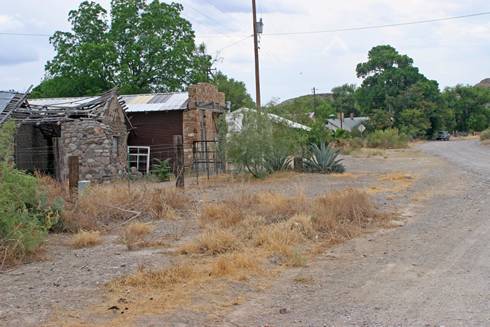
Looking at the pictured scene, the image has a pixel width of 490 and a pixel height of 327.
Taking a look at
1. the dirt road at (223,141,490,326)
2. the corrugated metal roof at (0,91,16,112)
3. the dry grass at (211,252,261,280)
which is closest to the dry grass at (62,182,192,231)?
the dry grass at (211,252,261,280)

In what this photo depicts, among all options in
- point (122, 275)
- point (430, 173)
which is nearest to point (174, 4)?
point (430, 173)

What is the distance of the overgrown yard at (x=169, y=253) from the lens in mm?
6301

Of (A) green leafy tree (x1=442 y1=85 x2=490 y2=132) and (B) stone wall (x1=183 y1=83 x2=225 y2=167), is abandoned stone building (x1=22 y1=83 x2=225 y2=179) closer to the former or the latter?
(B) stone wall (x1=183 y1=83 x2=225 y2=167)

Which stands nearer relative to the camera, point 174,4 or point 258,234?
point 258,234

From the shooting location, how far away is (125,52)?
134ft

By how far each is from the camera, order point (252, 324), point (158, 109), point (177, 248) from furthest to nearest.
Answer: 1. point (158, 109)
2. point (177, 248)
3. point (252, 324)

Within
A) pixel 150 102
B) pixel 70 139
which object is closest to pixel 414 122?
pixel 150 102

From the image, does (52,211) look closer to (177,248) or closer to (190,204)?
(177,248)

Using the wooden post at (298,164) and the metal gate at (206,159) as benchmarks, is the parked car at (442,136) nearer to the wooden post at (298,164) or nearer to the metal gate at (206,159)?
the metal gate at (206,159)

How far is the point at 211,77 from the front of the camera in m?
52.1

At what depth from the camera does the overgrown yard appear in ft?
20.7

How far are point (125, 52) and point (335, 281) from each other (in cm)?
3575

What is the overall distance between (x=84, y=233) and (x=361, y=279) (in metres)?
5.18

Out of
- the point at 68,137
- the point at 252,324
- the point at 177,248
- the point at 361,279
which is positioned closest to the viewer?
the point at 252,324
